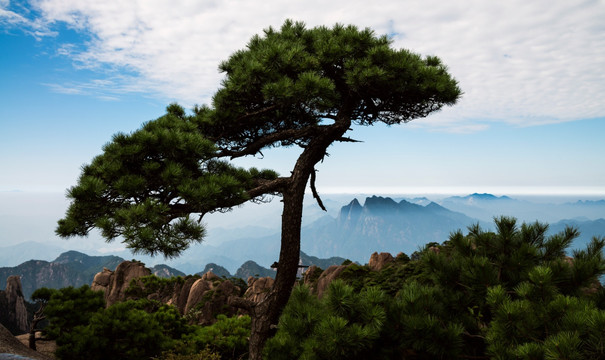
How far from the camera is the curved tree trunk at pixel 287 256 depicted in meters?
6.37

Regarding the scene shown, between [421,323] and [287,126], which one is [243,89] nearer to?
[287,126]

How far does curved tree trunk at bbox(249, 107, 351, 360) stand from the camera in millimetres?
6367

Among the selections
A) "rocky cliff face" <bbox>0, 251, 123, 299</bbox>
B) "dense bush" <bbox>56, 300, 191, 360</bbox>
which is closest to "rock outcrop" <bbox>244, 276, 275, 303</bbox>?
"dense bush" <bbox>56, 300, 191, 360</bbox>

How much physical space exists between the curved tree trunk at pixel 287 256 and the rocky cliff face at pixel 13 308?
30470 millimetres

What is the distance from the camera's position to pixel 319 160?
7277 millimetres

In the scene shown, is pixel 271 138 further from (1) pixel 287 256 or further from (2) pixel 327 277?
(2) pixel 327 277

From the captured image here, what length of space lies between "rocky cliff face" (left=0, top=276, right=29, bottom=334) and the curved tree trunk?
100.0ft

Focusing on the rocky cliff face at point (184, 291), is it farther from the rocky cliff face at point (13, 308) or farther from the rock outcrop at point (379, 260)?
the rocky cliff face at point (13, 308)

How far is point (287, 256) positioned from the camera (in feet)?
21.4

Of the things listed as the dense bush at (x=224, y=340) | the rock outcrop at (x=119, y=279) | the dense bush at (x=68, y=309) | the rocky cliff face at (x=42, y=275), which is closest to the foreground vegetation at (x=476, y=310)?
the dense bush at (x=224, y=340)

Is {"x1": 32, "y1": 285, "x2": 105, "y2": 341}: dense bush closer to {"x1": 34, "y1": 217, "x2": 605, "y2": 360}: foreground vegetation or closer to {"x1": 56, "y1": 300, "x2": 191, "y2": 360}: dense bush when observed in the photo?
{"x1": 56, "y1": 300, "x2": 191, "y2": 360}: dense bush

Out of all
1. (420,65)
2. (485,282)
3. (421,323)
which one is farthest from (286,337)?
(420,65)

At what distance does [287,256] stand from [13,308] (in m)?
32.9

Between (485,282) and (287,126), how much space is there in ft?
16.1
